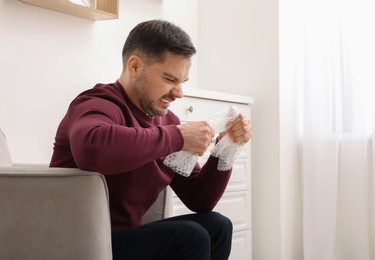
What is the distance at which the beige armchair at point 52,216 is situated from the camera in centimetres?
101

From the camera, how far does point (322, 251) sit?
2662 millimetres

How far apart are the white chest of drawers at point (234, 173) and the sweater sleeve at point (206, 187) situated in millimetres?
830

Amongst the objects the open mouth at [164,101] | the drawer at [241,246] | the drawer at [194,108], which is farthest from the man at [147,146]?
the drawer at [241,246]

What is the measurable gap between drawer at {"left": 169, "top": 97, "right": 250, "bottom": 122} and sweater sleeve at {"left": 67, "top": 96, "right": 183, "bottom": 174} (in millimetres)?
1123

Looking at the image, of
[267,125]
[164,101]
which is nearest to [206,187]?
[164,101]

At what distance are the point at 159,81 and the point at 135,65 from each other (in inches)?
3.4

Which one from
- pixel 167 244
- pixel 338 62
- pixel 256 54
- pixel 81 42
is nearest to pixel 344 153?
pixel 338 62

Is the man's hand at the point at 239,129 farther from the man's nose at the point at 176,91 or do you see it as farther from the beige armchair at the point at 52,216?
the beige armchair at the point at 52,216

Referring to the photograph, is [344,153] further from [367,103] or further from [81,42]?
[81,42]

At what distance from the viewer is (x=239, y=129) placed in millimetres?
1420

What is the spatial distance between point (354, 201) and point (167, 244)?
1.77 metres

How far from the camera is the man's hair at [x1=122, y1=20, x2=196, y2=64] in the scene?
135 centimetres

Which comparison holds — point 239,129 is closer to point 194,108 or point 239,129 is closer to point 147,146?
point 147,146

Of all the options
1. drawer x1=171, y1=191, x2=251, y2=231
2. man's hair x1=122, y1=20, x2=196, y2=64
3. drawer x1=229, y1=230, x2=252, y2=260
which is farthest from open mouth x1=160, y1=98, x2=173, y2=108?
drawer x1=229, y1=230, x2=252, y2=260
